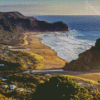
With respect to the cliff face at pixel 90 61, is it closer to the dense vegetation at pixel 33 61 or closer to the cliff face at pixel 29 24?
the dense vegetation at pixel 33 61

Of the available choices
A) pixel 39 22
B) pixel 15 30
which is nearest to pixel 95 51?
pixel 15 30

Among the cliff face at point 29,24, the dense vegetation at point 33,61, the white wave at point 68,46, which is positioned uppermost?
the cliff face at point 29,24

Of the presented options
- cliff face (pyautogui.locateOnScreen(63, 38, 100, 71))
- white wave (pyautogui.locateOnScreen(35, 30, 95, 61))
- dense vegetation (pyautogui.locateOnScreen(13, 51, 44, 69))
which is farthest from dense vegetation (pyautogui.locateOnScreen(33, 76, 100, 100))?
white wave (pyautogui.locateOnScreen(35, 30, 95, 61))

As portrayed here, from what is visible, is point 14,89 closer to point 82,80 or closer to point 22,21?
point 82,80

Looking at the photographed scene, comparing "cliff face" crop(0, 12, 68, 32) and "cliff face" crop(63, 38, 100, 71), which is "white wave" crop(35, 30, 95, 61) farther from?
"cliff face" crop(0, 12, 68, 32)

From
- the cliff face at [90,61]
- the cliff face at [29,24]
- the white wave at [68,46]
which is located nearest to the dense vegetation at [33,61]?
the white wave at [68,46]

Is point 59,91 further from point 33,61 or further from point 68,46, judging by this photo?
point 68,46

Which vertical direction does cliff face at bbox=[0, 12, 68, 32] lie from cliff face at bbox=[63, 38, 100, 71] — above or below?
above

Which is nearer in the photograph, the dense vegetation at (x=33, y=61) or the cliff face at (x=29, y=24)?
the dense vegetation at (x=33, y=61)

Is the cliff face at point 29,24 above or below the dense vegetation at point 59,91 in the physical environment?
above

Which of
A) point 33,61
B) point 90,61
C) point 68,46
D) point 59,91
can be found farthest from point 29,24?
point 59,91

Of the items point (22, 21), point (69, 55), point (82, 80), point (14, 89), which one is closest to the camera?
point (14, 89)
